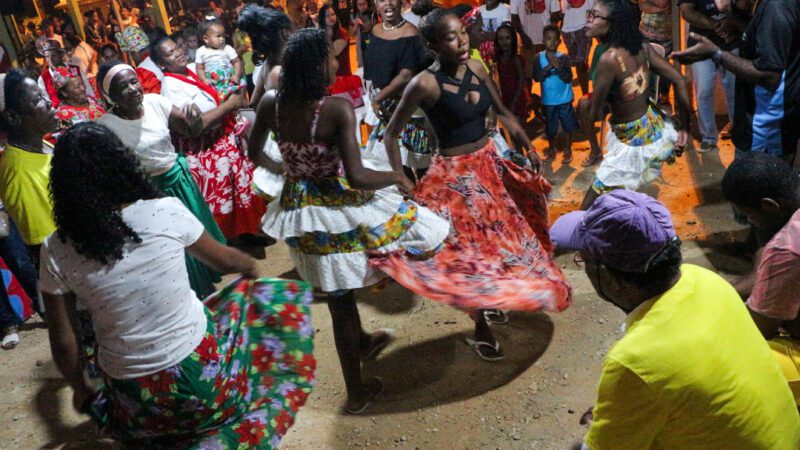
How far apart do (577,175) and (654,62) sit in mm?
2257

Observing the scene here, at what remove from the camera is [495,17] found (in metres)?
8.64

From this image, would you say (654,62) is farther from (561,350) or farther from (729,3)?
(561,350)

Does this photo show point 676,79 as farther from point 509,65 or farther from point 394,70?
point 509,65

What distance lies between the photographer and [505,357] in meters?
4.17

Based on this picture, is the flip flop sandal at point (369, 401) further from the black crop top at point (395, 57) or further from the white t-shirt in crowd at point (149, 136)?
the black crop top at point (395, 57)

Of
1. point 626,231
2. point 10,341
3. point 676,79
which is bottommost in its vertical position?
point 10,341

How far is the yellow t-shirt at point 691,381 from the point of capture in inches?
71.4

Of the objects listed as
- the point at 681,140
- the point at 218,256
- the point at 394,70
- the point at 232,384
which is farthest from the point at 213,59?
the point at 232,384

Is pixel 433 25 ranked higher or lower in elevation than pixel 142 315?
higher

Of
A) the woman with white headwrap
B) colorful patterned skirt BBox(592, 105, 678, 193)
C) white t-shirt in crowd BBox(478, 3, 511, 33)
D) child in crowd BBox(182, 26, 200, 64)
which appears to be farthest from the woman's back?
child in crowd BBox(182, 26, 200, 64)

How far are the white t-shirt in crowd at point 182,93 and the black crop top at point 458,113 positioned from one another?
7.14ft

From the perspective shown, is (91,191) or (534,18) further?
(534,18)

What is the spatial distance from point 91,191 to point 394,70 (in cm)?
412

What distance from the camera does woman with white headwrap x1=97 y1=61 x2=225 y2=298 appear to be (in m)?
4.35
